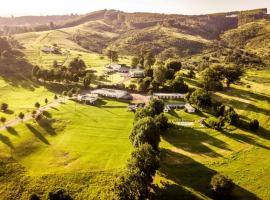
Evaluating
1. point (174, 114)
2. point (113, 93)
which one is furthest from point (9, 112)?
point (174, 114)

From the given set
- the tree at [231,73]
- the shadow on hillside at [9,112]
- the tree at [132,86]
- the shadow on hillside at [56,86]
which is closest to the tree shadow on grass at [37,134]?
the shadow on hillside at [9,112]

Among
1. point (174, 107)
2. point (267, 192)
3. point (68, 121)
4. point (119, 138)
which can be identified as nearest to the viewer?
point (267, 192)

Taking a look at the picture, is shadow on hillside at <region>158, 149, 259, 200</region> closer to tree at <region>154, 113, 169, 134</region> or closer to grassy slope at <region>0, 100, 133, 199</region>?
tree at <region>154, 113, 169, 134</region>

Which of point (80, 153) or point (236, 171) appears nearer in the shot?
point (236, 171)

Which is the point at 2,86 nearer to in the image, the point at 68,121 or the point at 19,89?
the point at 19,89

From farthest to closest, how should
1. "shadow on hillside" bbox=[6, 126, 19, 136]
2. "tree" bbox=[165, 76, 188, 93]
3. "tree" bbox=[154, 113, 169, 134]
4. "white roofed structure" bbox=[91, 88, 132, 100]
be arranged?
1. "tree" bbox=[165, 76, 188, 93]
2. "white roofed structure" bbox=[91, 88, 132, 100]
3. "tree" bbox=[154, 113, 169, 134]
4. "shadow on hillside" bbox=[6, 126, 19, 136]

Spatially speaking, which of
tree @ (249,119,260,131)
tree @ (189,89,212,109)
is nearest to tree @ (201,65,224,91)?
tree @ (189,89,212,109)

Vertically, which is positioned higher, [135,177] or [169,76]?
[169,76]

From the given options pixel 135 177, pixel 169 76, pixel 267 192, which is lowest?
pixel 267 192

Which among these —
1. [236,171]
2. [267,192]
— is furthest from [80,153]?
[267,192]
